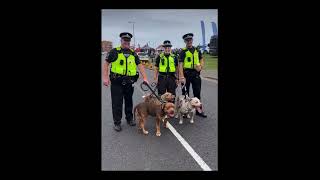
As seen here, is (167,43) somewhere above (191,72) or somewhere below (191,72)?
above

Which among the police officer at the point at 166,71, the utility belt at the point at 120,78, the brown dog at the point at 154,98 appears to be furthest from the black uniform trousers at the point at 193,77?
the utility belt at the point at 120,78

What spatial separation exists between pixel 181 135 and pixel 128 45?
2.27 m

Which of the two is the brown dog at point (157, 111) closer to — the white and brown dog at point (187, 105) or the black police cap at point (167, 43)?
the white and brown dog at point (187, 105)

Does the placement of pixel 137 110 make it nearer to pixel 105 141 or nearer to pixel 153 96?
pixel 153 96

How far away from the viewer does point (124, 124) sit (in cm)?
817

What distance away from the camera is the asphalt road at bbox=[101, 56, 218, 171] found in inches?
204

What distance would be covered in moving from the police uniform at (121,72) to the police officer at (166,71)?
119cm

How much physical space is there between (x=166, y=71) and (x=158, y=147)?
286cm

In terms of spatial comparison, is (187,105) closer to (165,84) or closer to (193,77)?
(165,84)

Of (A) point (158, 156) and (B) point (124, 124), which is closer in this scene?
(A) point (158, 156)

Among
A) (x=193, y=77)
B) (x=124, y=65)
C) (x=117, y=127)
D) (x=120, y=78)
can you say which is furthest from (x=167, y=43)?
(x=117, y=127)

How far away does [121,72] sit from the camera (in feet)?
23.9
